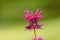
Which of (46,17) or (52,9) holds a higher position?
(52,9)

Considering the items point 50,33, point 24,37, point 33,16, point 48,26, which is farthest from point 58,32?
point 33,16

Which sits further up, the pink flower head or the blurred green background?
the blurred green background

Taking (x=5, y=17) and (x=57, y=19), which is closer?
(x=57, y=19)

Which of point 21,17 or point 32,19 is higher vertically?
point 21,17

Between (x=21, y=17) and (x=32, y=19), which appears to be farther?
(x=21, y=17)

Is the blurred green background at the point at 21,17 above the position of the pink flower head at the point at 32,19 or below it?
above

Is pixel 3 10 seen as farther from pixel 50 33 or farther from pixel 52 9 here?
pixel 50 33

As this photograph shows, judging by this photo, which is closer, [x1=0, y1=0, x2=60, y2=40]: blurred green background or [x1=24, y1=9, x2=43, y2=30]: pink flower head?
[x1=24, y1=9, x2=43, y2=30]: pink flower head

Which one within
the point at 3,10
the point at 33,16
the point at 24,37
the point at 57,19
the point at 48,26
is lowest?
the point at 33,16
